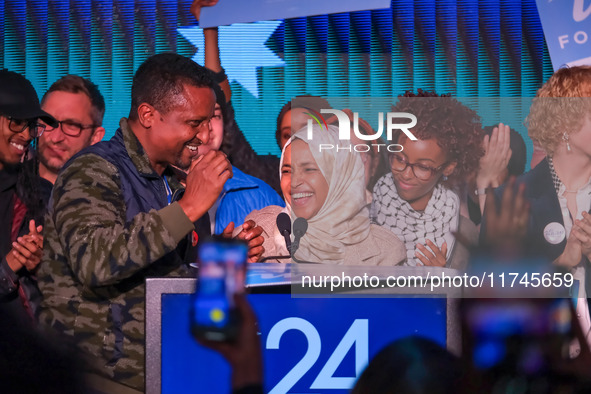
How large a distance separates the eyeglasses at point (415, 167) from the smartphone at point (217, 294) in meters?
0.26

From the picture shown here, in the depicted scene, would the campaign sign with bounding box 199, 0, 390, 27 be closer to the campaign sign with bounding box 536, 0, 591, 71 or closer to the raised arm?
the campaign sign with bounding box 536, 0, 591, 71

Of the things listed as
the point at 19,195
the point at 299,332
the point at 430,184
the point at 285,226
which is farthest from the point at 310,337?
the point at 19,195

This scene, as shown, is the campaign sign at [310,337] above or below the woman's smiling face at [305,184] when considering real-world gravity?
below

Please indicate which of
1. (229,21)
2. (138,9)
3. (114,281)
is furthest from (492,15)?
(114,281)

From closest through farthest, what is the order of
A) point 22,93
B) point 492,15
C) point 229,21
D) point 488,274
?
point 488,274 < point 22,93 < point 229,21 < point 492,15

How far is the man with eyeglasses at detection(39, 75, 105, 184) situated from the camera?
9.12 feet

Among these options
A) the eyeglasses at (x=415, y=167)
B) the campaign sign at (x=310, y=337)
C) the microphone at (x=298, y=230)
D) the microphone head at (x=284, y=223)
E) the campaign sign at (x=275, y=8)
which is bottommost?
the campaign sign at (x=310, y=337)

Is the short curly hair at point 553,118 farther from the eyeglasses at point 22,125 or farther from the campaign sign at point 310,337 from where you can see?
the eyeglasses at point 22,125

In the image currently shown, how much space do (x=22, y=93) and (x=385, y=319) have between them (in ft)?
5.55

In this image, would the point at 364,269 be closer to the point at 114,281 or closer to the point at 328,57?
the point at 114,281

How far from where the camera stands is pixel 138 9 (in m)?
3.38

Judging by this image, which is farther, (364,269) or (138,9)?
(138,9)

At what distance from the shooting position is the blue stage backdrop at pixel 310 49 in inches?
130

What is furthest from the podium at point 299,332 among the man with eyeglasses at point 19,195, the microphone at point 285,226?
the man with eyeglasses at point 19,195
